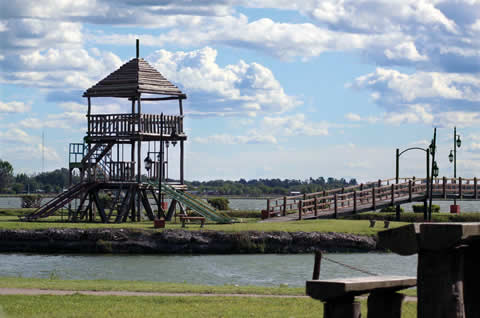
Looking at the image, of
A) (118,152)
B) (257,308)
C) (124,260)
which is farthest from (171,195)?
(257,308)

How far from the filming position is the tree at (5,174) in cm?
16748

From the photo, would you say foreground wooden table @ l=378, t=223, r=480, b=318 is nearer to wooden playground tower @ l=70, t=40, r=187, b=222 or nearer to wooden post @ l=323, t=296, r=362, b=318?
wooden post @ l=323, t=296, r=362, b=318

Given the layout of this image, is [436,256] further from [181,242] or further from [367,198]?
[367,198]

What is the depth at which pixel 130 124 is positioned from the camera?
154 ft

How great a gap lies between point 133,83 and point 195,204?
8.00 m

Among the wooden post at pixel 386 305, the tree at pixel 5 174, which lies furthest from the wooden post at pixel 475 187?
the tree at pixel 5 174

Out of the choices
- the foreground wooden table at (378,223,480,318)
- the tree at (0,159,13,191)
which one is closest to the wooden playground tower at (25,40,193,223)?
the foreground wooden table at (378,223,480,318)

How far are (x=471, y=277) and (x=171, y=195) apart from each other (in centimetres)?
3623

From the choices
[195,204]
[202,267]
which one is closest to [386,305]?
[202,267]

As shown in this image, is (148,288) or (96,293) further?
(148,288)

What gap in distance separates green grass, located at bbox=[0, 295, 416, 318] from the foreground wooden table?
6454 mm

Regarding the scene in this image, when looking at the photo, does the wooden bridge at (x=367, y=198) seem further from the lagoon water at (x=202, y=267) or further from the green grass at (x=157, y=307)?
the green grass at (x=157, y=307)

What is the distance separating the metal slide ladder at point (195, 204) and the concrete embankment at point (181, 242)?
601 centimetres

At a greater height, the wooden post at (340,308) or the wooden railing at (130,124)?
the wooden railing at (130,124)
